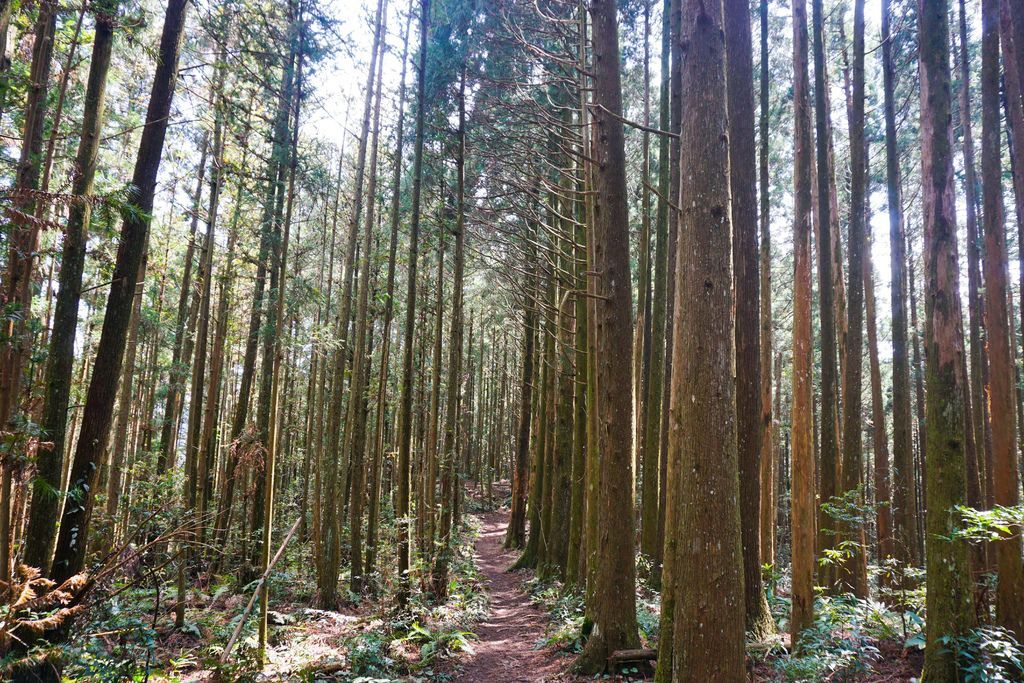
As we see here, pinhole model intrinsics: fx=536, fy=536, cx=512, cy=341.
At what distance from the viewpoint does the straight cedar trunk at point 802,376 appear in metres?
5.86

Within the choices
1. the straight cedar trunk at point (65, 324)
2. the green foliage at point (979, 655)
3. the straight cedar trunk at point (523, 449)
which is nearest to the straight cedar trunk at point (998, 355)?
the green foliage at point (979, 655)

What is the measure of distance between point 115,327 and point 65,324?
42cm

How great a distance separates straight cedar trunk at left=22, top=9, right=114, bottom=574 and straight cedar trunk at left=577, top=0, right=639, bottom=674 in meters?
5.18

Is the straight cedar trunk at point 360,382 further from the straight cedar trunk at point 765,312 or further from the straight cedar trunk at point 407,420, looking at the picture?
the straight cedar trunk at point 765,312

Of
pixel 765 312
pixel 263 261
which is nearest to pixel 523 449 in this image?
pixel 263 261

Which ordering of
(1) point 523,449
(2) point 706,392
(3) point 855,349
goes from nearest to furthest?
1. (2) point 706,392
2. (3) point 855,349
3. (1) point 523,449

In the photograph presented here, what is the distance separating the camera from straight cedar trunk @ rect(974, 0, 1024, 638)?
5.27 metres

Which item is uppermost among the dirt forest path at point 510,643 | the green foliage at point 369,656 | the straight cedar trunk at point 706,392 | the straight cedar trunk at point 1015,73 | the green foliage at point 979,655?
the straight cedar trunk at point 1015,73

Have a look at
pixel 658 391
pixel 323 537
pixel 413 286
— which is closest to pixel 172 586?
pixel 323 537

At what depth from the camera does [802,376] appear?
676 centimetres

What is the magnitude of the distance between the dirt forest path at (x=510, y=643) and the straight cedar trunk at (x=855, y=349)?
17.0 feet

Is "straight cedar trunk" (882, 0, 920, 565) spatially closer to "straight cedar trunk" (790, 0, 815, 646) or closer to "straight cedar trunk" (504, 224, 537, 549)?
"straight cedar trunk" (790, 0, 815, 646)

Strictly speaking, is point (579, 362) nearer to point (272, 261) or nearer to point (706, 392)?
point (272, 261)

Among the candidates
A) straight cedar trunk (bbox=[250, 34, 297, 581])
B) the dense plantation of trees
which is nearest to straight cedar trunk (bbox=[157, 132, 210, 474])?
the dense plantation of trees
